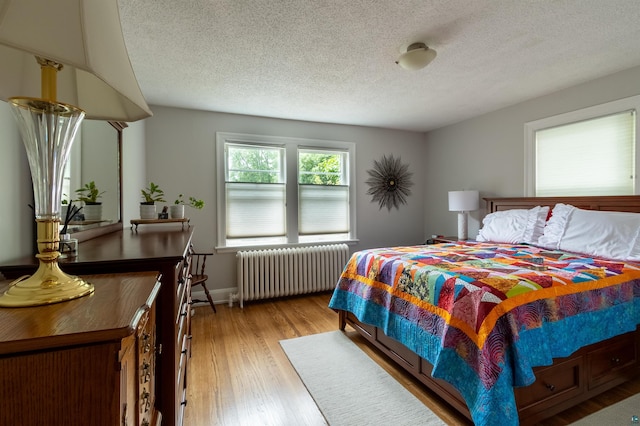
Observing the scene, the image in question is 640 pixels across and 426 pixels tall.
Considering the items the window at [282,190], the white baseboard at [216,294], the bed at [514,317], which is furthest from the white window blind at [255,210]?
the bed at [514,317]

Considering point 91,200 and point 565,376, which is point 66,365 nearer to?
point 91,200

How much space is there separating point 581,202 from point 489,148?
127cm

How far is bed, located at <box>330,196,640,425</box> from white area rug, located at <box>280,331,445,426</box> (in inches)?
6.5

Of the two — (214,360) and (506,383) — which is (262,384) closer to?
(214,360)

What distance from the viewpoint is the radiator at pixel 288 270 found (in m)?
3.59

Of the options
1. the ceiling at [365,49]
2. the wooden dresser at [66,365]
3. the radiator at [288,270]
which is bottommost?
the radiator at [288,270]

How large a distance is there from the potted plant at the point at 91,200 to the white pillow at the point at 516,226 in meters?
3.56

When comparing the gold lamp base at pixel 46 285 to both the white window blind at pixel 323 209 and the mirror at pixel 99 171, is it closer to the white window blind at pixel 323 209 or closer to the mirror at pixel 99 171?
the mirror at pixel 99 171

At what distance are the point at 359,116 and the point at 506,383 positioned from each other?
330 cm

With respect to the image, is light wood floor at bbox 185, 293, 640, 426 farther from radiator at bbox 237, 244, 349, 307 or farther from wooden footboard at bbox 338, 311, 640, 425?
radiator at bbox 237, 244, 349, 307

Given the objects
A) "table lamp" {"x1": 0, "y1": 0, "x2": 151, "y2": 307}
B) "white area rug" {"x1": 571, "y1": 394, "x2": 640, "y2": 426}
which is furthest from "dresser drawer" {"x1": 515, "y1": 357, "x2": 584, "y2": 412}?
"table lamp" {"x1": 0, "y1": 0, "x2": 151, "y2": 307}

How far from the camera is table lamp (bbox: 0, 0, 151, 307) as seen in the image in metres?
0.53

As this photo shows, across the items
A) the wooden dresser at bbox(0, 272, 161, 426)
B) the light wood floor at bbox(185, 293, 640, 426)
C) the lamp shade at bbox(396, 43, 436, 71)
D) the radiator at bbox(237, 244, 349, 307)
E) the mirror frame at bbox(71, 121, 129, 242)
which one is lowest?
the light wood floor at bbox(185, 293, 640, 426)

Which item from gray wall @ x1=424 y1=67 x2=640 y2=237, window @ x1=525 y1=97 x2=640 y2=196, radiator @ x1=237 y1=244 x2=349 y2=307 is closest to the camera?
window @ x1=525 y1=97 x2=640 y2=196
